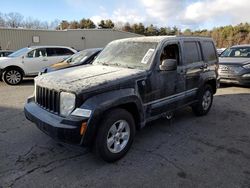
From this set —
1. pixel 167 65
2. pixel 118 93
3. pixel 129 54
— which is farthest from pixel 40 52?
pixel 118 93

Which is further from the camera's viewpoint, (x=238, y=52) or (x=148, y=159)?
(x=238, y=52)

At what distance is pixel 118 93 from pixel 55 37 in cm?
2317

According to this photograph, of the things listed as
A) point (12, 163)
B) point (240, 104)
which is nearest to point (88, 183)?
point (12, 163)

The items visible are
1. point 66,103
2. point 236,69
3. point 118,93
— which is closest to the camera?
point 66,103

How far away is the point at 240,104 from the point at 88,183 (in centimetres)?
578

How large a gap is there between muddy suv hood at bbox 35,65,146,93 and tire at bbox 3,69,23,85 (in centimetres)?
780

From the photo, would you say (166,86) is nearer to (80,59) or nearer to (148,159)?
(148,159)

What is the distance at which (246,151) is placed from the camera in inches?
167

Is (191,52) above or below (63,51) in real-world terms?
below

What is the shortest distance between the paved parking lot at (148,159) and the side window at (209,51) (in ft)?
5.17

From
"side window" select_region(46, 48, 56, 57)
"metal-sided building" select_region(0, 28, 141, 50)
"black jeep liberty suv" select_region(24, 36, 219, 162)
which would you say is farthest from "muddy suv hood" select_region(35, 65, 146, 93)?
"metal-sided building" select_region(0, 28, 141, 50)

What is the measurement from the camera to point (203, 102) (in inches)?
240

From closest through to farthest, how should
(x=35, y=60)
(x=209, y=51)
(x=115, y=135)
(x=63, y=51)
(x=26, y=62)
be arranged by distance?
(x=115, y=135) → (x=209, y=51) → (x=26, y=62) → (x=35, y=60) → (x=63, y=51)

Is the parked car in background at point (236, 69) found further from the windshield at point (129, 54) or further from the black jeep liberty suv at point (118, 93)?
the windshield at point (129, 54)
